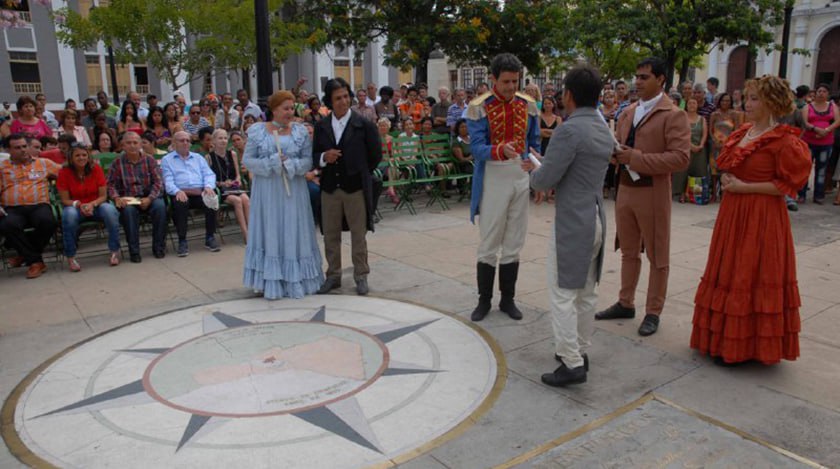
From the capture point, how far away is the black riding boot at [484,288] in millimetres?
5023

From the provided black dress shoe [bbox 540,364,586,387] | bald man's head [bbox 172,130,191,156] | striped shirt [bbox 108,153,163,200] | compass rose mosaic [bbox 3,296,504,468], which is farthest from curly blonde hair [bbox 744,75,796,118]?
striped shirt [bbox 108,153,163,200]

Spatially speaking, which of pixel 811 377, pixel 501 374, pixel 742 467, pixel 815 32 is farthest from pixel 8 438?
pixel 815 32

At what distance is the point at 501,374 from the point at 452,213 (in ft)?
19.0

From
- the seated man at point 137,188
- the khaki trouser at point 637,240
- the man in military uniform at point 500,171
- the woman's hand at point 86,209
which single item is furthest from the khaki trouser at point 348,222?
the woman's hand at point 86,209

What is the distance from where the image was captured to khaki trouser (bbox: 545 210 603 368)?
375cm

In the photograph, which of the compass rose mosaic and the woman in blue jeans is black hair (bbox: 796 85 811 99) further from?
the woman in blue jeans

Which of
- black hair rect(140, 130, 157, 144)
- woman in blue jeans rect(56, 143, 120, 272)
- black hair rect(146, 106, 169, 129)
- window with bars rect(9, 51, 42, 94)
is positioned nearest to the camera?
woman in blue jeans rect(56, 143, 120, 272)

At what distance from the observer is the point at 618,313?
5035 mm

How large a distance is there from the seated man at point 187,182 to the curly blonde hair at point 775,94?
5.73 metres

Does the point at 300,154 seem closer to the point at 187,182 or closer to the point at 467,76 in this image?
the point at 187,182

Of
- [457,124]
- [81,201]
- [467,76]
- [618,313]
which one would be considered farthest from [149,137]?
[467,76]

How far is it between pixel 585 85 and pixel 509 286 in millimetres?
1935

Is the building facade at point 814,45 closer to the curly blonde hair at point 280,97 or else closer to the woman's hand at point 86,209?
the curly blonde hair at point 280,97

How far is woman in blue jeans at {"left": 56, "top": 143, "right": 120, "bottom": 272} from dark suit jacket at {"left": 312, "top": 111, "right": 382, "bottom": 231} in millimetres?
2770
